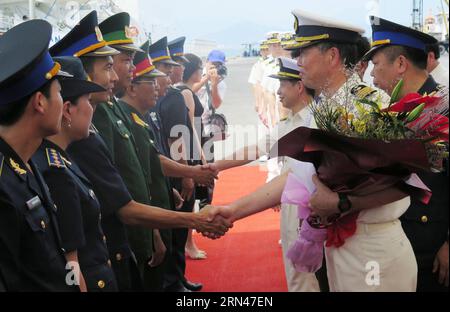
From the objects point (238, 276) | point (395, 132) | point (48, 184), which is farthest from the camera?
point (238, 276)

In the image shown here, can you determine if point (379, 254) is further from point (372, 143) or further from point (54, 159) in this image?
point (54, 159)

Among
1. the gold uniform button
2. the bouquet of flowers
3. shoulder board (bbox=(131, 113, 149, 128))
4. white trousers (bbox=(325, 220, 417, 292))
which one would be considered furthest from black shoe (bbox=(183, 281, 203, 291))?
the bouquet of flowers

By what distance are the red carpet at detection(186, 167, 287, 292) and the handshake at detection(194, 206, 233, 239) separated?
1.04 metres

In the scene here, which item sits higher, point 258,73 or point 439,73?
point 439,73

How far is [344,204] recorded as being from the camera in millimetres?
1908

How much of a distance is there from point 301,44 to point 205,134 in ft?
9.24

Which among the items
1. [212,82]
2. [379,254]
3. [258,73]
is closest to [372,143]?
[379,254]

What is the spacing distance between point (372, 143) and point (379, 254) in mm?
475

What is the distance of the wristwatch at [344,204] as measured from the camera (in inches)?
75.1

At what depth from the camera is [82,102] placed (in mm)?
2207

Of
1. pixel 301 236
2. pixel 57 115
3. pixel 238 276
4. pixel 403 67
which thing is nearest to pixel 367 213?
pixel 301 236

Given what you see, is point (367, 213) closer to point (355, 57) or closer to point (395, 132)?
point (395, 132)
